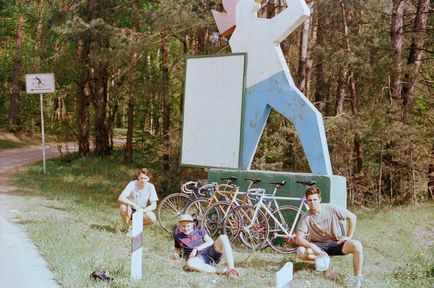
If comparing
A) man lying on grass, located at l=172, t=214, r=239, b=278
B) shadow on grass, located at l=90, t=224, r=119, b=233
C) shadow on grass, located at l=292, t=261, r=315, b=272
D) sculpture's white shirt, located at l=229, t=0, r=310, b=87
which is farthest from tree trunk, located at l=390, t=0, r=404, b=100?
man lying on grass, located at l=172, t=214, r=239, b=278

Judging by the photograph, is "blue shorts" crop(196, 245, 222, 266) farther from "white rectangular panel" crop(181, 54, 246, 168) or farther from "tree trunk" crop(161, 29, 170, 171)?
"tree trunk" crop(161, 29, 170, 171)

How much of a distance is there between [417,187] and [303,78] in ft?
14.1

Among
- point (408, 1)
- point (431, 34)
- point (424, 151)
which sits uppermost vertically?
point (408, 1)

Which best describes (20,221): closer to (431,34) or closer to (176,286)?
(176,286)

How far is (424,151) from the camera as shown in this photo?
15.0 metres

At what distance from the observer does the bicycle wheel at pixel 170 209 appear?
1007 cm

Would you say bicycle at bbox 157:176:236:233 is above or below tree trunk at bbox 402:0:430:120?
below

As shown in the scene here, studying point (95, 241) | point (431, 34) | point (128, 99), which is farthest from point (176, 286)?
point (128, 99)

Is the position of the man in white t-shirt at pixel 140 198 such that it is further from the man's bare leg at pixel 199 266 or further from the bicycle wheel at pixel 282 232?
the man's bare leg at pixel 199 266

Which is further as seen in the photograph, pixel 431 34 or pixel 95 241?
pixel 431 34

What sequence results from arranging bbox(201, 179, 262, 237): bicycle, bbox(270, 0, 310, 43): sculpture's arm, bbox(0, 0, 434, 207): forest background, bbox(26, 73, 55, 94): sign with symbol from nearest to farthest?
bbox(201, 179, 262, 237): bicycle → bbox(270, 0, 310, 43): sculpture's arm → bbox(0, 0, 434, 207): forest background → bbox(26, 73, 55, 94): sign with symbol

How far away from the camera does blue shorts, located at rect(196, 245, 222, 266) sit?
711cm

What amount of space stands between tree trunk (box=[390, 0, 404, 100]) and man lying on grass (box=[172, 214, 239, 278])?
9.73 m

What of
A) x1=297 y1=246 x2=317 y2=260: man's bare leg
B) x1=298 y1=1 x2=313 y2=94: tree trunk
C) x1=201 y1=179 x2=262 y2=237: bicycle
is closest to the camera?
x1=297 y1=246 x2=317 y2=260: man's bare leg
